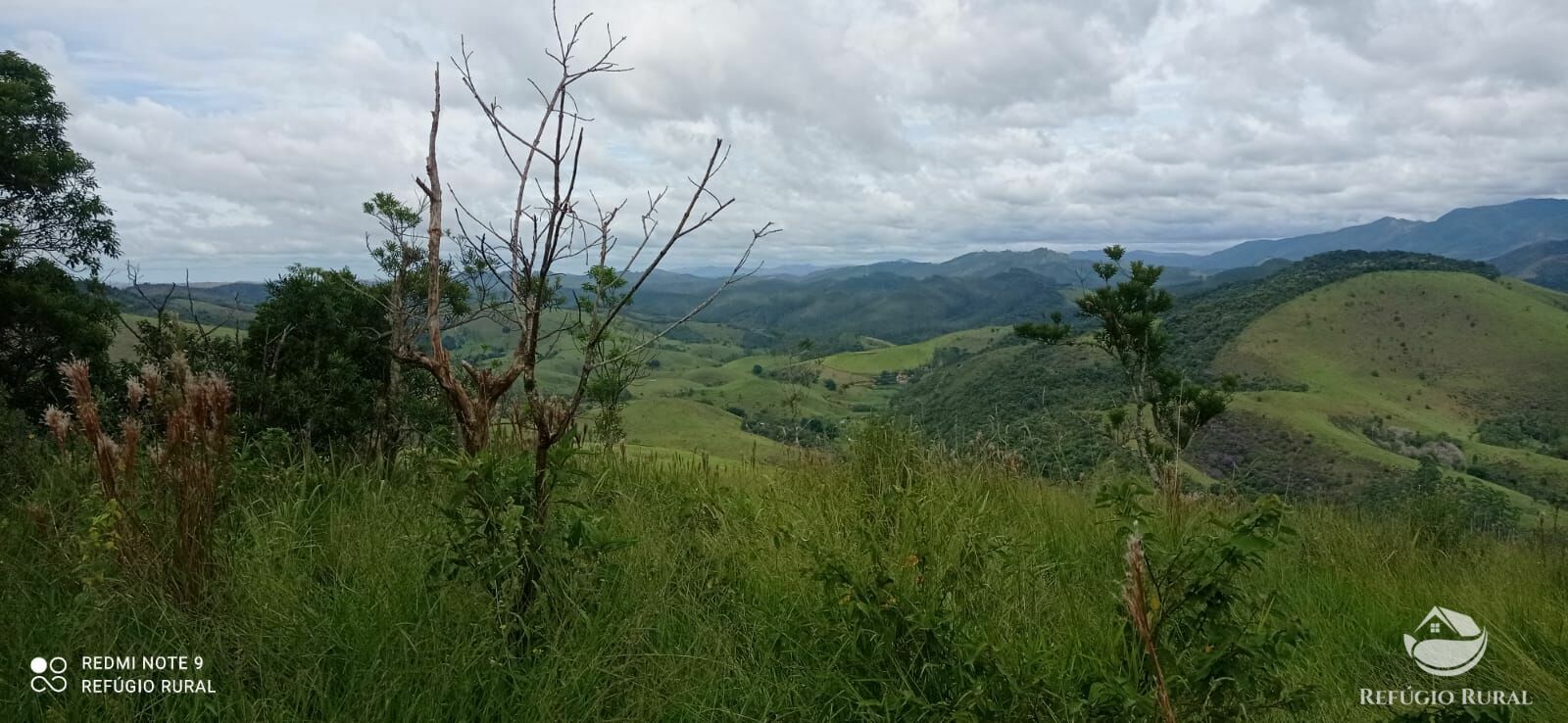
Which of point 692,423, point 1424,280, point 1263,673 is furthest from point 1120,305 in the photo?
point 1424,280

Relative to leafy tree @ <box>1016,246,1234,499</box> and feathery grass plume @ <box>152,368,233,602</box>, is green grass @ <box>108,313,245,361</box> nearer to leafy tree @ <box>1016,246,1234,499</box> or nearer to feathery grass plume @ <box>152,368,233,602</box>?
feathery grass plume @ <box>152,368,233,602</box>

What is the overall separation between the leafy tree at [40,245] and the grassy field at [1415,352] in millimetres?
72853

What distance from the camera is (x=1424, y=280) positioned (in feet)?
335

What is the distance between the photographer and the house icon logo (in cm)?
344

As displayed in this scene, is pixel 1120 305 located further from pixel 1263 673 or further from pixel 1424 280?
pixel 1424 280

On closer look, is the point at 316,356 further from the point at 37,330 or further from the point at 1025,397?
the point at 1025,397

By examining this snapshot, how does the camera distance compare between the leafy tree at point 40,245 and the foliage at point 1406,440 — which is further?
the foliage at point 1406,440

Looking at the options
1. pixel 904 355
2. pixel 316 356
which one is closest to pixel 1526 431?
pixel 904 355

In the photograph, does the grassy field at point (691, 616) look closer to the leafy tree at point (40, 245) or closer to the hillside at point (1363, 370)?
the leafy tree at point (40, 245)

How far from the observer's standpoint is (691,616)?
126 inches

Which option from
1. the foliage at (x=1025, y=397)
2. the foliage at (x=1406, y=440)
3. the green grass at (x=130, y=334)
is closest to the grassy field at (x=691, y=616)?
the foliage at (x=1025, y=397)

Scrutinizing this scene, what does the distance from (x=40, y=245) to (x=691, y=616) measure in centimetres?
1232

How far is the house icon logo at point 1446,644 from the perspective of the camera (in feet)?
11.3

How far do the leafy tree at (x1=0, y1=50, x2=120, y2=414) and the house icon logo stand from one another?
11885 mm
